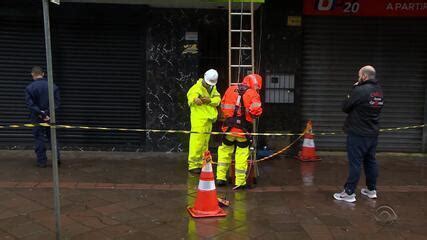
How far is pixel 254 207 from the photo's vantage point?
6.46 metres

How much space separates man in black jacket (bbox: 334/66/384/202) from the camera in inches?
258

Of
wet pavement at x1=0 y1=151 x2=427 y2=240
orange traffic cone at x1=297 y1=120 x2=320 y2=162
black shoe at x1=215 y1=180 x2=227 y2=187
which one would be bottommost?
wet pavement at x1=0 y1=151 x2=427 y2=240

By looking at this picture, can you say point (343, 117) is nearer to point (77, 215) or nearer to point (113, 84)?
point (113, 84)

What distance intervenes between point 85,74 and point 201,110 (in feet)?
9.31

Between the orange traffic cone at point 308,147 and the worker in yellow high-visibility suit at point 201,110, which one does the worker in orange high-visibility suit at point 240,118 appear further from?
the orange traffic cone at point 308,147

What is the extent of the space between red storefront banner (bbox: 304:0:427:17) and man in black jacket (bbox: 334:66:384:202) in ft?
10.2

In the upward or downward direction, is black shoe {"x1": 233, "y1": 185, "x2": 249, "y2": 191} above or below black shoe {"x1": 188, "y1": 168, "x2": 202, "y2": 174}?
below

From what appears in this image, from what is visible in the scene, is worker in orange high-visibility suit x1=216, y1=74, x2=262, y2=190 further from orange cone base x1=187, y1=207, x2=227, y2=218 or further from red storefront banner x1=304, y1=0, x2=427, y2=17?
red storefront banner x1=304, y1=0, x2=427, y2=17

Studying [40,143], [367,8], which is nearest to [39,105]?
[40,143]

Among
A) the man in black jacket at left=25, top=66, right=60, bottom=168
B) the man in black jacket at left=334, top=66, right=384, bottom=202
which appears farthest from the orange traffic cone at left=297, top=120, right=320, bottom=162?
the man in black jacket at left=25, top=66, right=60, bottom=168

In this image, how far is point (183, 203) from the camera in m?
6.54

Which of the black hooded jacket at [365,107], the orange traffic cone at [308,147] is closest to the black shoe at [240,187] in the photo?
the black hooded jacket at [365,107]

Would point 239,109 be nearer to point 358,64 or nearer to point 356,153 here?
point 356,153

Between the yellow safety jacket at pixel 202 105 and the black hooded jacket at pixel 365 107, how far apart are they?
2.21 metres
